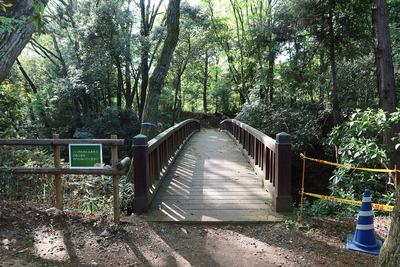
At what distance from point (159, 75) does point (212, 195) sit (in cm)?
430

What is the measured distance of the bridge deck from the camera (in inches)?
158

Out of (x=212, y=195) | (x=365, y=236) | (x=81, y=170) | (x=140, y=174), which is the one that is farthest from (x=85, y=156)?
(x=365, y=236)

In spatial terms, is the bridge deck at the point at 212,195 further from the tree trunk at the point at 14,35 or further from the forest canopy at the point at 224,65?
the tree trunk at the point at 14,35

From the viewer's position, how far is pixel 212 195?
16.2 feet

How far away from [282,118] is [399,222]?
374 inches

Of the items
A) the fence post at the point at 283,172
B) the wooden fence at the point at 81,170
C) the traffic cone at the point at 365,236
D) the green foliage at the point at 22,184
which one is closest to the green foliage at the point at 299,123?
the fence post at the point at 283,172

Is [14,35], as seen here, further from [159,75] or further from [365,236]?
[365,236]

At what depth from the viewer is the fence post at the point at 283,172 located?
3.97m

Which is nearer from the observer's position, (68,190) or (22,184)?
(22,184)

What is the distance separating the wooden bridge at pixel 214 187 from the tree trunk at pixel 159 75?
5.16 ft

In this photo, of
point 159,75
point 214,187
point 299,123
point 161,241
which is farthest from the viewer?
point 299,123

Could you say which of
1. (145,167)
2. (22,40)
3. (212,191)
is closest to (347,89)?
(212,191)

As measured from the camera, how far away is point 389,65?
7.11 meters

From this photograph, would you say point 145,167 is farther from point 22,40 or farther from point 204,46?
point 204,46
